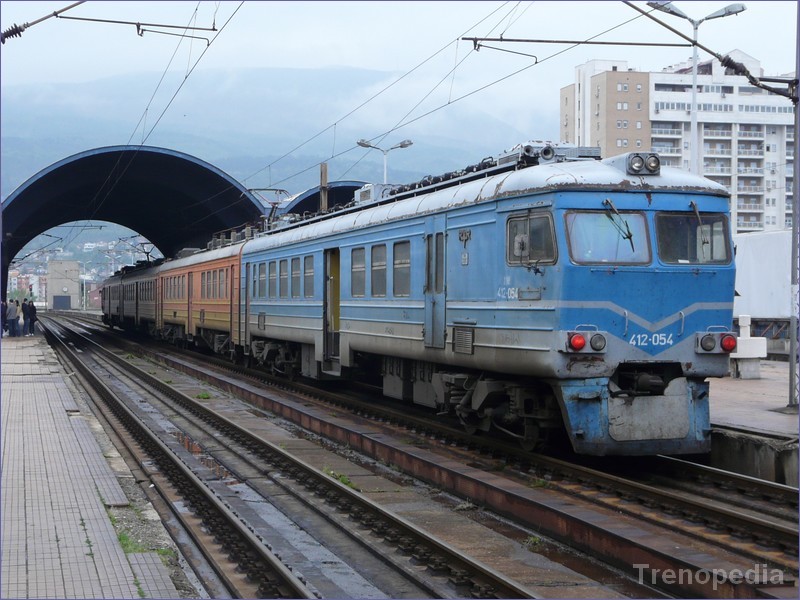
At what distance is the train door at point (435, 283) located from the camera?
509 inches

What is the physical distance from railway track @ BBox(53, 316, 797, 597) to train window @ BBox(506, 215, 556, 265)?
2326 millimetres

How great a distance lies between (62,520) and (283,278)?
13165 millimetres

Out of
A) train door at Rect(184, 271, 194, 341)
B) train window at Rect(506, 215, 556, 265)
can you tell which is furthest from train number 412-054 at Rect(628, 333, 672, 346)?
train door at Rect(184, 271, 194, 341)

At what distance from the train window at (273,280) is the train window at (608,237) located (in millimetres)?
12750

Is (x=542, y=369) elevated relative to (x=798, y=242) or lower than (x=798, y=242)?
lower

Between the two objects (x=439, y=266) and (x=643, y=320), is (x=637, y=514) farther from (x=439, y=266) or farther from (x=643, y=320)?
(x=439, y=266)

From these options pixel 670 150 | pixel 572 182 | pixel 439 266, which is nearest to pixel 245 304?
pixel 439 266

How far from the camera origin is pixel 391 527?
29.6 feet

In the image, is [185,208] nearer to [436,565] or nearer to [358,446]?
[358,446]

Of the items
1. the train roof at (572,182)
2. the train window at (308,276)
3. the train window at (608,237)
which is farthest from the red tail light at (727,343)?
the train window at (308,276)

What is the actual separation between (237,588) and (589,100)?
321ft

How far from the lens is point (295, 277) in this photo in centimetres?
2061

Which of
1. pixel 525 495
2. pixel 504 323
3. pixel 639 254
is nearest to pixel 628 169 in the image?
pixel 639 254

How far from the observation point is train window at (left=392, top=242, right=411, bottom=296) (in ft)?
46.5
